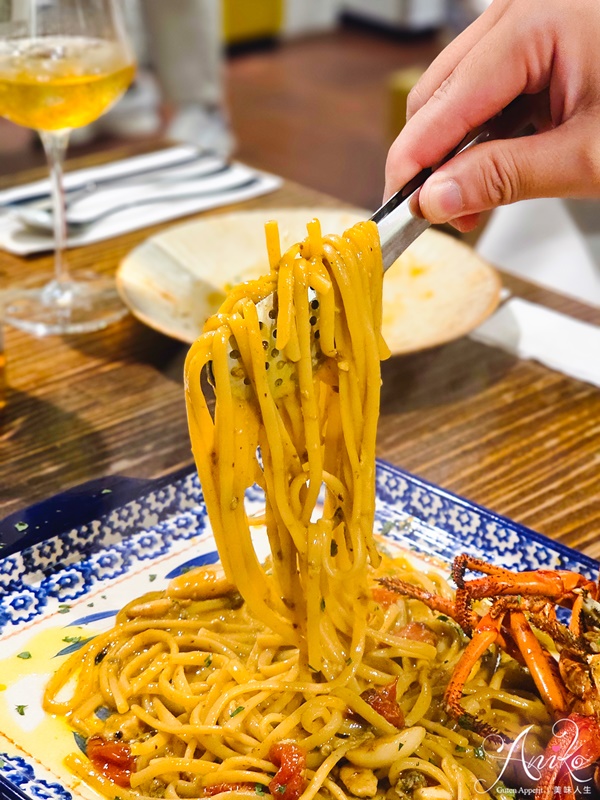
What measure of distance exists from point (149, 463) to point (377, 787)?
751mm

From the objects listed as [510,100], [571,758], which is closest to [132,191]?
[510,100]

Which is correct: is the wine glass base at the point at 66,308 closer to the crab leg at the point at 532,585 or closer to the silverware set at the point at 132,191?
the silverware set at the point at 132,191

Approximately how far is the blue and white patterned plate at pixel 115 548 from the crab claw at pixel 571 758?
34 centimetres

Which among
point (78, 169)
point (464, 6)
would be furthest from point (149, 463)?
point (464, 6)

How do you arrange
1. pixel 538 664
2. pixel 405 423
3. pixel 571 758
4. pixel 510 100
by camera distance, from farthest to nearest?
pixel 405 423 < pixel 510 100 < pixel 538 664 < pixel 571 758

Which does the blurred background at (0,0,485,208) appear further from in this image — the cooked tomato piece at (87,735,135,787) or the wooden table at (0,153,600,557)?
the cooked tomato piece at (87,735,135,787)

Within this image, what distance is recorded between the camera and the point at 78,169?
9.71 ft

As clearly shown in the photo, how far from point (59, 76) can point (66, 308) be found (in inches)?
19.2

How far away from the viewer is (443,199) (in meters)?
1.27

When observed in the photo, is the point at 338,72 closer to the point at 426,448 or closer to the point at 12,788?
the point at 426,448

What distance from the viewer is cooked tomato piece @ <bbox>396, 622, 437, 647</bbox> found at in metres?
1.41

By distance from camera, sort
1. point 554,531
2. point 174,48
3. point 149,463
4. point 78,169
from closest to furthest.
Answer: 1. point 554,531
2. point 149,463
3. point 78,169
4. point 174,48

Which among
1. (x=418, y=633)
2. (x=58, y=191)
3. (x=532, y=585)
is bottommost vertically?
(x=418, y=633)

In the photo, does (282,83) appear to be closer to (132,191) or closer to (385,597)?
(132,191)
